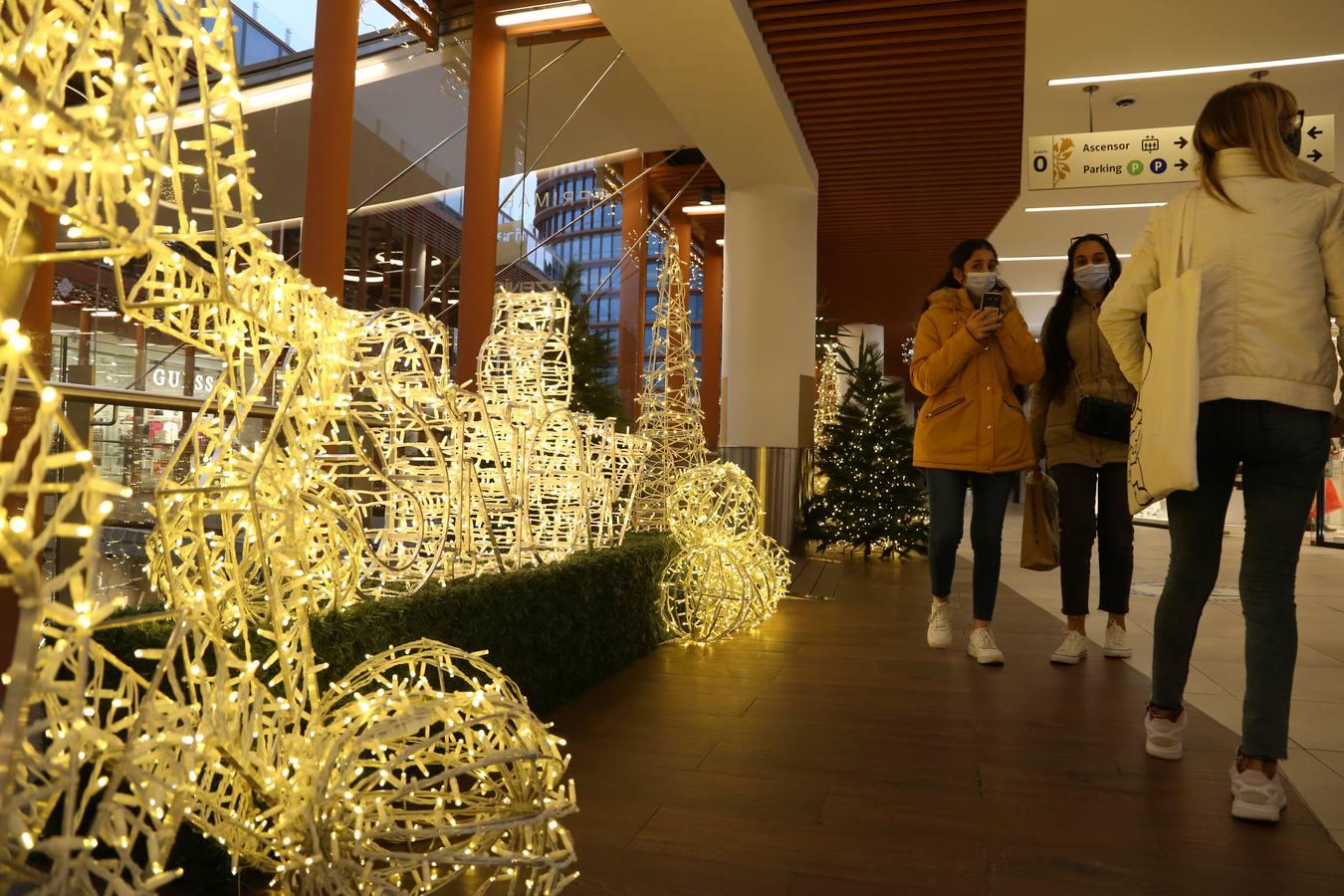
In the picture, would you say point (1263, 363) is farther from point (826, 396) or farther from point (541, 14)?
point (826, 396)

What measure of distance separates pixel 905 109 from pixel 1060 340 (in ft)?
11.9

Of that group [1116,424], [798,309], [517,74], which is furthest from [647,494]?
[517,74]

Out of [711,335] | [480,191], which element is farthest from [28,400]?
[711,335]

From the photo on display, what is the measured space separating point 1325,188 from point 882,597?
11.8 feet

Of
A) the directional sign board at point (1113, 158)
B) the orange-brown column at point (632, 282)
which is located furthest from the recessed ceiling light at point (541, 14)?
the directional sign board at point (1113, 158)

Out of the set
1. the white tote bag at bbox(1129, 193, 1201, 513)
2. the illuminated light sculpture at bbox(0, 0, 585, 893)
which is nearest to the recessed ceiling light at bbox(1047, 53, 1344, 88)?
the white tote bag at bbox(1129, 193, 1201, 513)

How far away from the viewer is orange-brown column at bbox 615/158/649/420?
10.2 meters

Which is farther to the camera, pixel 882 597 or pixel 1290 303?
pixel 882 597

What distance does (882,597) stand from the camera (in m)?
5.29

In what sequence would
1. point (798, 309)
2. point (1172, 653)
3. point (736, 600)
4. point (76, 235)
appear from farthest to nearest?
point (798, 309) < point (736, 600) < point (1172, 653) < point (76, 235)

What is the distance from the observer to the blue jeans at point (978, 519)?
3340 millimetres

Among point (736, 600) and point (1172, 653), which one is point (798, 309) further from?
point (1172, 653)

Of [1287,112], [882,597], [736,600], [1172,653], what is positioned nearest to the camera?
[1287,112]

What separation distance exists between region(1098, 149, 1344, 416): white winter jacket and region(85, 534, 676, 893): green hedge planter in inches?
69.4
